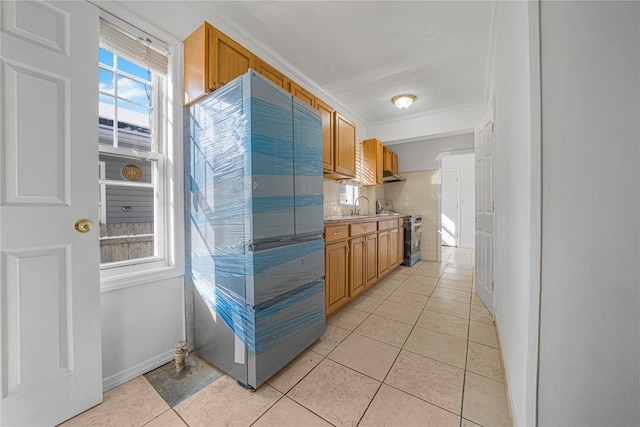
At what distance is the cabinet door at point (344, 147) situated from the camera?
287 cm

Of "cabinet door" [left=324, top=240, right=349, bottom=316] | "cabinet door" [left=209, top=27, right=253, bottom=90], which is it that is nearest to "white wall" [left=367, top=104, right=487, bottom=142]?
"cabinet door" [left=324, top=240, right=349, bottom=316]

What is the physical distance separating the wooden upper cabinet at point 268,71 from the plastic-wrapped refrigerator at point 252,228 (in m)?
0.56

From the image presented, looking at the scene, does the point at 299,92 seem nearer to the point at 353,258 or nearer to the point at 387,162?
the point at 353,258

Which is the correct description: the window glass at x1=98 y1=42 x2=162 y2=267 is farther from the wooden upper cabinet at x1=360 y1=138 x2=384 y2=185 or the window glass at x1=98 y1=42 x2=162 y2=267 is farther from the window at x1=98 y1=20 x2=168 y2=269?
the wooden upper cabinet at x1=360 y1=138 x2=384 y2=185

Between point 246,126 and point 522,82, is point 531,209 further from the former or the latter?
point 246,126

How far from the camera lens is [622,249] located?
2.31 feet

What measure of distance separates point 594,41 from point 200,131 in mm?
1909

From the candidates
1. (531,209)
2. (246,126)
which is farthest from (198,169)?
(531,209)

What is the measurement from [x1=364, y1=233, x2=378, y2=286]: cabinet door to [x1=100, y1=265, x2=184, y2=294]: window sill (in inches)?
75.1

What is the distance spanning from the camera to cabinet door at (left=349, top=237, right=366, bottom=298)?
2473 mm

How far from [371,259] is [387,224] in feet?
2.49

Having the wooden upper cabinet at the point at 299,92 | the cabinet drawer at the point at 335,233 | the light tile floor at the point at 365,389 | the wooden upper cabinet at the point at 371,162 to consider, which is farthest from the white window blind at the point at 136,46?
the wooden upper cabinet at the point at 371,162

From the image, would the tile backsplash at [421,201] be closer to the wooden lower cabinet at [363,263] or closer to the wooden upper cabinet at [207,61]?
the wooden lower cabinet at [363,263]

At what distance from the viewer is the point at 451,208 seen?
6406 millimetres
